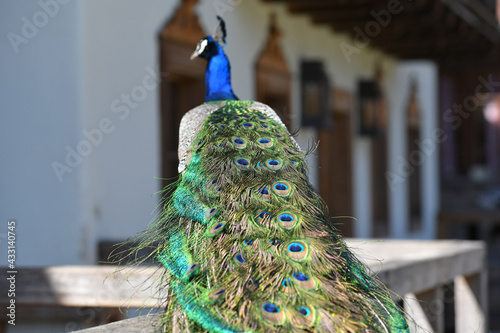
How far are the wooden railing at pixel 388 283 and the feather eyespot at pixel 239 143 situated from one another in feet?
1.40

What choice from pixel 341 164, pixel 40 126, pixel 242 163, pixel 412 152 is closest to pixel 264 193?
pixel 242 163

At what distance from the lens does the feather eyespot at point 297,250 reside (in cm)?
194

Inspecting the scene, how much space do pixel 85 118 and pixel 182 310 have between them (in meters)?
2.36

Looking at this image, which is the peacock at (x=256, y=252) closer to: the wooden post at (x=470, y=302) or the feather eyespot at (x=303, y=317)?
the feather eyespot at (x=303, y=317)

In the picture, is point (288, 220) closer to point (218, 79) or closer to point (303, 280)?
point (303, 280)

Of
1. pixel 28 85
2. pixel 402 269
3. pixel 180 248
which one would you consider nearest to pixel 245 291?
pixel 180 248

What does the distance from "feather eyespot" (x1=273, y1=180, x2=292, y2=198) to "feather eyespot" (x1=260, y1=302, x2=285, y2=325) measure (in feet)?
1.41

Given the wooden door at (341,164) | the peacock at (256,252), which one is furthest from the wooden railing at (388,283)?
the wooden door at (341,164)

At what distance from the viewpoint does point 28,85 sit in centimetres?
413

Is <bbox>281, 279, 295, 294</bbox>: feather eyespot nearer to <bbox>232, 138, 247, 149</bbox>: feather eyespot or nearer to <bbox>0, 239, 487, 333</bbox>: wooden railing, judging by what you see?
<bbox>0, 239, 487, 333</bbox>: wooden railing

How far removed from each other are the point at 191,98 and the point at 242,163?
2987mm

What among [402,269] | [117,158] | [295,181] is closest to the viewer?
[295,181]

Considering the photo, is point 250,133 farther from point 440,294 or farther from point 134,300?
point 440,294

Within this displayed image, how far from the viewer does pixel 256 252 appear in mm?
1957
